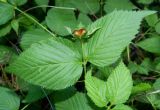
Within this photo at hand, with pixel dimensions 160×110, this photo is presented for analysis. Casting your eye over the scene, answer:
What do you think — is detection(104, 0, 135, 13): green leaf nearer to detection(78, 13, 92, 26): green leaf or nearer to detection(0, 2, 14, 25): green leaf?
detection(78, 13, 92, 26): green leaf

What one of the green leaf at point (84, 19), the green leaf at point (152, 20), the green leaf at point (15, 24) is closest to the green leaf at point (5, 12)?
the green leaf at point (15, 24)

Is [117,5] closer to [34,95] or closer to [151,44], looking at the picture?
[151,44]

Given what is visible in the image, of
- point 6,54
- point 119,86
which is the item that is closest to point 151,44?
point 119,86

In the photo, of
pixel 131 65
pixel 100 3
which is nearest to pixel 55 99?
pixel 131 65

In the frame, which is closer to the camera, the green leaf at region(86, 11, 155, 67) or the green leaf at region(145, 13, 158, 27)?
the green leaf at region(86, 11, 155, 67)

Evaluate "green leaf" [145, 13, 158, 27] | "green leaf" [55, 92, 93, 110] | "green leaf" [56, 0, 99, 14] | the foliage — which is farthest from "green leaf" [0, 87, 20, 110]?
"green leaf" [145, 13, 158, 27]
